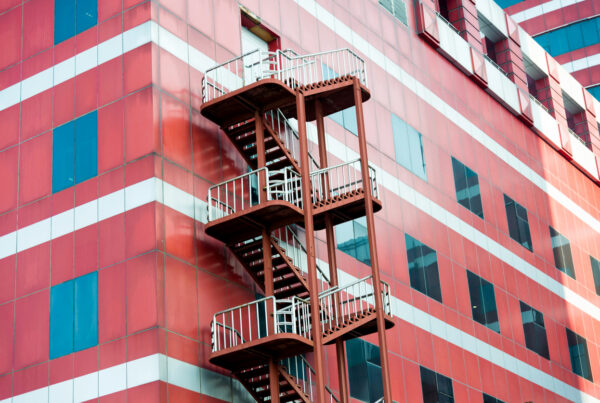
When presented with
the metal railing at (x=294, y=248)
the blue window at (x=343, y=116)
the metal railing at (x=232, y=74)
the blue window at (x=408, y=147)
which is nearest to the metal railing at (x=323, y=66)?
the blue window at (x=343, y=116)

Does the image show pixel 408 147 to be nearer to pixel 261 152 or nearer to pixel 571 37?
pixel 261 152

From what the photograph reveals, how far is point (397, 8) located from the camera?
5069cm

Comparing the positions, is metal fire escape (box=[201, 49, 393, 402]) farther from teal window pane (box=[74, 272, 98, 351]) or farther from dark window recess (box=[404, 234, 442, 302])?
dark window recess (box=[404, 234, 442, 302])

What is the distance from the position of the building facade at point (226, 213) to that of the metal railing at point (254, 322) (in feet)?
0.65

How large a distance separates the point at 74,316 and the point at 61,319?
58cm

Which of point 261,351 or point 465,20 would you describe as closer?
point 261,351

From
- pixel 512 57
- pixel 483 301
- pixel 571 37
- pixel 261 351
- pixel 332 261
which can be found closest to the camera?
pixel 261 351

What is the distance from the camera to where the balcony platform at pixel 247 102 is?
34.6m

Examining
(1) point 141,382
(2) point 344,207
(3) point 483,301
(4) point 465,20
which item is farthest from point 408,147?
(1) point 141,382

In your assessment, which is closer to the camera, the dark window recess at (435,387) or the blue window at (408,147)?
the dark window recess at (435,387)

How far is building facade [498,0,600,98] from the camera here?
86.5m

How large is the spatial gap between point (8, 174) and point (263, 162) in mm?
9629

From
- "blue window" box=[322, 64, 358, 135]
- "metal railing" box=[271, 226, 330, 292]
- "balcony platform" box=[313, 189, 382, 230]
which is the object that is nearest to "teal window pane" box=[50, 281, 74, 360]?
"metal railing" box=[271, 226, 330, 292]

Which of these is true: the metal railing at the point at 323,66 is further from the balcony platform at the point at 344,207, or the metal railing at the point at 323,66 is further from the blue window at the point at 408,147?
the balcony platform at the point at 344,207
